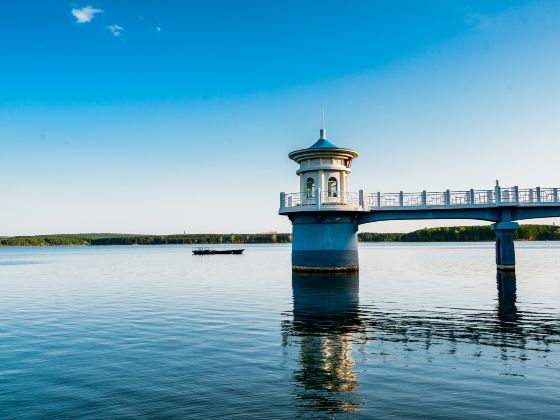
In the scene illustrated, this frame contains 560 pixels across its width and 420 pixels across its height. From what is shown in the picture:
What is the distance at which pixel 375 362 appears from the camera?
40.4ft

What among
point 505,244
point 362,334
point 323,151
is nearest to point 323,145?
point 323,151

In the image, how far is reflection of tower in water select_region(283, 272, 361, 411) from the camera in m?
9.78

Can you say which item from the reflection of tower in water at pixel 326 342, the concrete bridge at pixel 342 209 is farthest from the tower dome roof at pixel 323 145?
the reflection of tower in water at pixel 326 342

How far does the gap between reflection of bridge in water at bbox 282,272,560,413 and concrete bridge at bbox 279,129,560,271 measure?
12.7 m

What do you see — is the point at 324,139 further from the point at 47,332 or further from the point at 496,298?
the point at 47,332

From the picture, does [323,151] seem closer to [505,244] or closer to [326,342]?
[505,244]

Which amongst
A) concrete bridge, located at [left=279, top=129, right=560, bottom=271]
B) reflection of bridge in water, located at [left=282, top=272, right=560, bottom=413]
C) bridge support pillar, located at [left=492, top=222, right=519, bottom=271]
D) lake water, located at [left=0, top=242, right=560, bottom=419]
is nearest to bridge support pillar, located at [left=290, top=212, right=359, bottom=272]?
concrete bridge, located at [left=279, top=129, right=560, bottom=271]

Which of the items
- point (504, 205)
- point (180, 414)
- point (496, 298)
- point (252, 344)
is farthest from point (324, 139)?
point (180, 414)

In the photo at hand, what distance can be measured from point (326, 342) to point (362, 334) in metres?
1.90

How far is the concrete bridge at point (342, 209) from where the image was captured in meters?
37.9

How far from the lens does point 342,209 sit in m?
36.9

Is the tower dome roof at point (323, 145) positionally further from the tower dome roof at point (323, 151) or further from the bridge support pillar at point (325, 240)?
the bridge support pillar at point (325, 240)

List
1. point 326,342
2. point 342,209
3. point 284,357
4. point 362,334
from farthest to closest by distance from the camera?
point 342,209 < point 362,334 < point 326,342 < point 284,357

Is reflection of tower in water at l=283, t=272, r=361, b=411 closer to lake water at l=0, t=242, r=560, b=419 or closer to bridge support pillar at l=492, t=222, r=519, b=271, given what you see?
lake water at l=0, t=242, r=560, b=419
